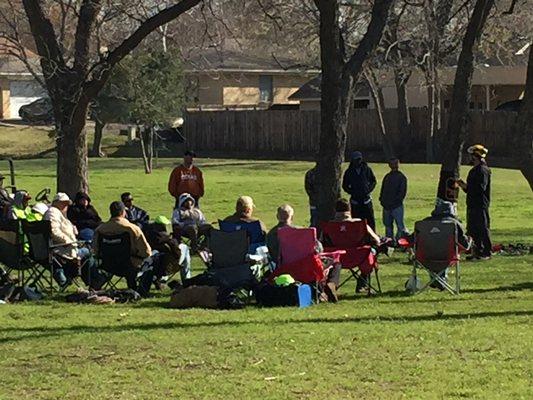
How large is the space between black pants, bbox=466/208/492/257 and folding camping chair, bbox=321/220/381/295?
12.2 feet

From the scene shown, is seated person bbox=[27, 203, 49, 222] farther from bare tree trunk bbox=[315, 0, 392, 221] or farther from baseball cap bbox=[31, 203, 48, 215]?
bare tree trunk bbox=[315, 0, 392, 221]

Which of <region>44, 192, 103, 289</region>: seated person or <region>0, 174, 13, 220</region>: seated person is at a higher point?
<region>0, 174, 13, 220</region>: seated person

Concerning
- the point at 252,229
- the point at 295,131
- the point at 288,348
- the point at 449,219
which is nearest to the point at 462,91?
the point at 449,219

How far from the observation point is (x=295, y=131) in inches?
2333

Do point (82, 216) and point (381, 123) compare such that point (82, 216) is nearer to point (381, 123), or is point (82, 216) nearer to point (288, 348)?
point (288, 348)

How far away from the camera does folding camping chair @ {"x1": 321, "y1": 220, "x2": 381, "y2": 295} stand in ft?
45.6

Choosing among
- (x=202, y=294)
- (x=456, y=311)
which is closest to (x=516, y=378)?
(x=456, y=311)

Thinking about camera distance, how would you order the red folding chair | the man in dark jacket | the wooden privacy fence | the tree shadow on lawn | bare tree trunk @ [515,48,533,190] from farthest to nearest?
the wooden privacy fence < the man in dark jacket < bare tree trunk @ [515,48,533,190] < the red folding chair < the tree shadow on lawn

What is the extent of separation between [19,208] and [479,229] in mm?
6717

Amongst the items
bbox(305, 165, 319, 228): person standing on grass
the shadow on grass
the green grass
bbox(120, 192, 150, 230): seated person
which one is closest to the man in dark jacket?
bbox(305, 165, 319, 228): person standing on grass

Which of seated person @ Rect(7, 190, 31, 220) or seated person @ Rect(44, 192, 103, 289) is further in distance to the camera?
seated person @ Rect(7, 190, 31, 220)

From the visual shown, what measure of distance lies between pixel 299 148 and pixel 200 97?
1622 centimetres

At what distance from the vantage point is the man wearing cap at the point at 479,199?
56.5 ft

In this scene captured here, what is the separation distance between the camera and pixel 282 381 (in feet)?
27.8
